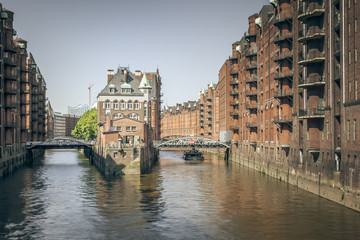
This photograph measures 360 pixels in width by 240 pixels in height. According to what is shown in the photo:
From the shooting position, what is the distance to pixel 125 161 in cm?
6600

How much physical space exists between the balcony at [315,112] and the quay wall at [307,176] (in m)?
4.95

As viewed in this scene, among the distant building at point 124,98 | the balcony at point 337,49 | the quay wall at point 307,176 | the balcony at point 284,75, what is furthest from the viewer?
the distant building at point 124,98

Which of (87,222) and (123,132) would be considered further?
(123,132)

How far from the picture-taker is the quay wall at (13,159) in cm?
6612

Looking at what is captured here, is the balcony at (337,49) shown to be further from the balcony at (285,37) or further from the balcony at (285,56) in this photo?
the balcony at (285,37)

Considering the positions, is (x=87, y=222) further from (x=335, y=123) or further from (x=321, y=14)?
(x=321, y=14)

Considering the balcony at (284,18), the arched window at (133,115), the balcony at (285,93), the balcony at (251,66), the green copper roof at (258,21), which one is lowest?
the arched window at (133,115)

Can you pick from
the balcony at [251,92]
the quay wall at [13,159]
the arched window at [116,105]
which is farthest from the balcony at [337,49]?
the arched window at [116,105]

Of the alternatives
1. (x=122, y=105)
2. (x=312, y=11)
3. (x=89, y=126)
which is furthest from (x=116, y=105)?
(x=312, y=11)

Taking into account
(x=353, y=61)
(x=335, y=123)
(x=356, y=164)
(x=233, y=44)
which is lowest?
(x=356, y=164)

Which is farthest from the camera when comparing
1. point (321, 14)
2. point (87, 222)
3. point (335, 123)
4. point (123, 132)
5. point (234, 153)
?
point (234, 153)

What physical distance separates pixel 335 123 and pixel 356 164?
6.65 metres

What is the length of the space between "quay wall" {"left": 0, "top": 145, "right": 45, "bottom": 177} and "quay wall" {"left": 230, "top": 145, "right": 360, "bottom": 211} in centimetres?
3923

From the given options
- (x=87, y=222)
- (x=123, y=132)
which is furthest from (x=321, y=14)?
(x=123, y=132)
